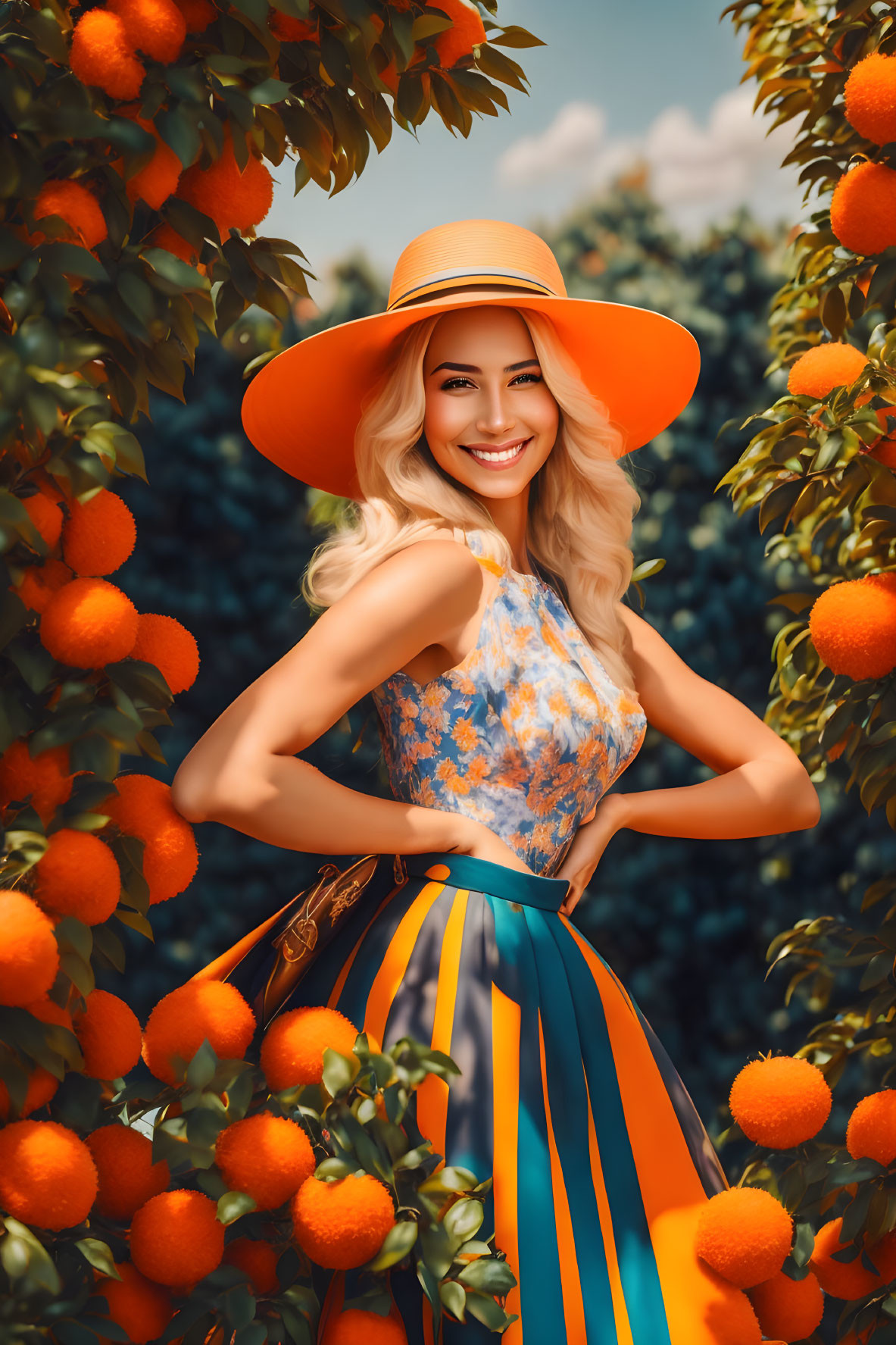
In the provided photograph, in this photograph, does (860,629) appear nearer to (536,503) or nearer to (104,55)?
(536,503)

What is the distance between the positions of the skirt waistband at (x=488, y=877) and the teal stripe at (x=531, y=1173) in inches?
2.0

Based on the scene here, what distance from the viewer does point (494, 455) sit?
2.11 m

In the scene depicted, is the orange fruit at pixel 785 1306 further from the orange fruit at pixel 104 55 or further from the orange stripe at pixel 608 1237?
the orange fruit at pixel 104 55

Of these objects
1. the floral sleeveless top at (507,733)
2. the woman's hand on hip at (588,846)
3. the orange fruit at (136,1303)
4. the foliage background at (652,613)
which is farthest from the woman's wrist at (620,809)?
the foliage background at (652,613)

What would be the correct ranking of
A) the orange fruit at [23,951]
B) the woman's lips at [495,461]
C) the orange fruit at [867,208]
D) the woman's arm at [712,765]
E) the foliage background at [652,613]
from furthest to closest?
1. the foliage background at [652,613]
2. the woman's arm at [712,765]
3. the woman's lips at [495,461]
4. the orange fruit at [867,208]
5. the orange fruit at [23,951]

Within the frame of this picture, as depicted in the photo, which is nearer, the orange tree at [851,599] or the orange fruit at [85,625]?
the orange fruit at [85,625]

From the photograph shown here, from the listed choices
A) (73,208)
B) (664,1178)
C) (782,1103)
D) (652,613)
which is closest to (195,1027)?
(664,1178)

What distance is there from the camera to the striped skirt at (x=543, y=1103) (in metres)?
1.64

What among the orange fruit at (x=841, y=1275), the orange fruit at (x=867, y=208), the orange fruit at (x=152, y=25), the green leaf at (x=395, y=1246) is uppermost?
the orange fruit at (x=152, y=25)

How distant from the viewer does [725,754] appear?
2324 millimetres

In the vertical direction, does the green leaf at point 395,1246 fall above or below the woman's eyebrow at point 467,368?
below

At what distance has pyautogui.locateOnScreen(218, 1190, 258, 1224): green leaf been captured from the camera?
1422 mm

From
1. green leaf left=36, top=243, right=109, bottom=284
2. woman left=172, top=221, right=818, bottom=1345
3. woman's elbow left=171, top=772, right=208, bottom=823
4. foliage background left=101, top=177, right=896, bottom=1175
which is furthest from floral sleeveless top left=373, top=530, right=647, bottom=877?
foliage background left=101, top=177, right=896, bottom=1175

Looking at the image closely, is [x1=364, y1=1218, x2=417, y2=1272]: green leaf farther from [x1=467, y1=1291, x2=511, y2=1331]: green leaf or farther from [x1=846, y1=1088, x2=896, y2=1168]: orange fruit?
[x1=846, y1=1088, x2=896, y2=1168]: orange fruit
